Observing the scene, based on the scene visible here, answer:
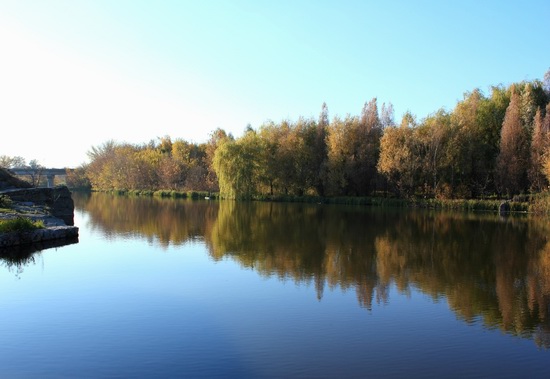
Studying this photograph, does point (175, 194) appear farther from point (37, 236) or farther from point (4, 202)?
point (37, 236)

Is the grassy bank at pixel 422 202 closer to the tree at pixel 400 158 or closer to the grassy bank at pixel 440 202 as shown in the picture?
the grassy bank at pixel 440 202

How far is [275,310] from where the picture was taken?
395 inches

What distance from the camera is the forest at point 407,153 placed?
42.4 meters

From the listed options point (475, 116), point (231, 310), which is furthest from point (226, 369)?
point (475, 116)

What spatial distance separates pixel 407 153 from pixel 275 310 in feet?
127

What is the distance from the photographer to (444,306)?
34.8 feet

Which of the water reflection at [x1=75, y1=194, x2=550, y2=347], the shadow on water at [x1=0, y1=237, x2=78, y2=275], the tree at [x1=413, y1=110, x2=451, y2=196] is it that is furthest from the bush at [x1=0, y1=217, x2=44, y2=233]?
the tree at [x1=413, y1=110, x2=451, y2=196]

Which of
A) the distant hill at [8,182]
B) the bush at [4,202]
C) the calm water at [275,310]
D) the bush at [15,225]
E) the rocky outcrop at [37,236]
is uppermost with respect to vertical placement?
the distant hill at [8,182]

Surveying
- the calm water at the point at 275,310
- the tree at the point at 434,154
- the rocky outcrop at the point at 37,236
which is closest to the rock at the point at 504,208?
the tree at the point at 434,154

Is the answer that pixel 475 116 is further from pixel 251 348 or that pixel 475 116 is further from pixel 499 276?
pixel 251 348

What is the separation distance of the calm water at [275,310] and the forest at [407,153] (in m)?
25.7

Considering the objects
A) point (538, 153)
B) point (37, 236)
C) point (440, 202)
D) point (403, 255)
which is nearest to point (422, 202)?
point (440, 202)

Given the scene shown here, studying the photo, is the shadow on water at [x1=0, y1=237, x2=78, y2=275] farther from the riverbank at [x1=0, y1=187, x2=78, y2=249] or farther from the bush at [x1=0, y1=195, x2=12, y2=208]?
the bush at [x1=0, y1=195, x2=12, y2=208]

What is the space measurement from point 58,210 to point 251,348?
2312 centimetres
